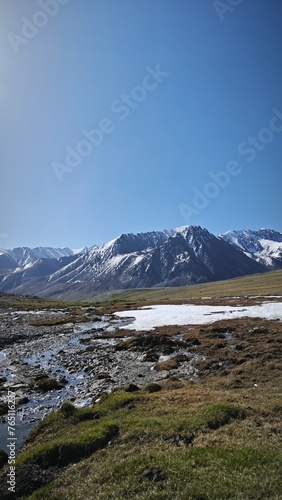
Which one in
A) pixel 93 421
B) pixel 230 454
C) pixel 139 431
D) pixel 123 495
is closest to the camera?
pixel 123 495

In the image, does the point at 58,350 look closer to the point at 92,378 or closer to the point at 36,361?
the point at 36,361

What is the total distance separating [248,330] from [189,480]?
36710 mm

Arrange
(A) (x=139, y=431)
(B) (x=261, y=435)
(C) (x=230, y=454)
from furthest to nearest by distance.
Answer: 1. (A) (x=139, y=431)
2. (B) (x=261, y=435)
3. (C) (x=230, y=454)

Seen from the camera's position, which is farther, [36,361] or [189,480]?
[36,361]

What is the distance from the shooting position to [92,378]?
2828 cm

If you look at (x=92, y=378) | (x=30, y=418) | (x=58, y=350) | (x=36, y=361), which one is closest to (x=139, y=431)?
(x=30, y=418)

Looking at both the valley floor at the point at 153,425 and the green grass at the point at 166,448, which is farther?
the valley floor at the point at 153,425

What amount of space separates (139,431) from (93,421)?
377 cm

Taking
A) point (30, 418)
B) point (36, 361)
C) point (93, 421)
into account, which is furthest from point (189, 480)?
point (36, 361)

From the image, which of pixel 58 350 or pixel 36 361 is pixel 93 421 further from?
pixel 58 350

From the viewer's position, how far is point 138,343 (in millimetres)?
41531

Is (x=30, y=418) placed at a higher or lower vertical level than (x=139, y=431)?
lower

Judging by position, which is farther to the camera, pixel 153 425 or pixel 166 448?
pixel 153 425

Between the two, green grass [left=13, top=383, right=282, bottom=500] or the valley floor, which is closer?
green grass [left=13, top=383, right=282, bottom=500]
